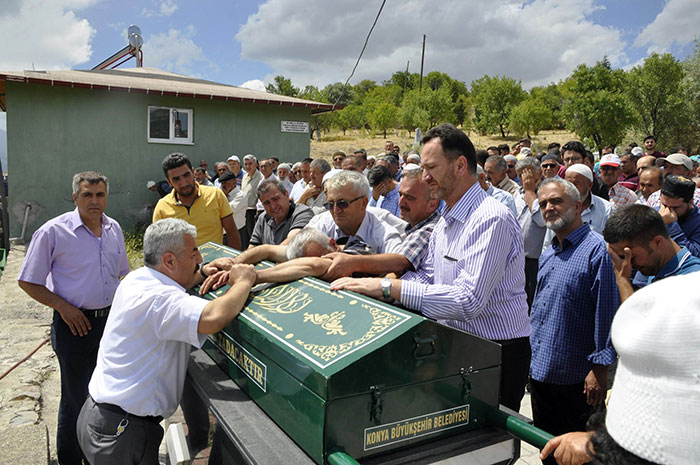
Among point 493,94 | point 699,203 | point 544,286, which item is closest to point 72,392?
point 544,286

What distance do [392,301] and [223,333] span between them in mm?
942

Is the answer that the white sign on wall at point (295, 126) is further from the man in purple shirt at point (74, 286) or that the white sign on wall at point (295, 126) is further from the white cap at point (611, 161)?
the man in purple shirt at point (74, 286)

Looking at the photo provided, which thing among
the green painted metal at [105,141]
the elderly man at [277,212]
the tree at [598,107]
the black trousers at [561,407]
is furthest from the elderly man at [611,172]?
the tree at [598,107]

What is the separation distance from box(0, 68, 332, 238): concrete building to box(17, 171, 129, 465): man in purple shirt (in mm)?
8679

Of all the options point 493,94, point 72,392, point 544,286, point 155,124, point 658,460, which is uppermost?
point 493,94

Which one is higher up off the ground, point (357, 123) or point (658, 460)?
point (357, 123)

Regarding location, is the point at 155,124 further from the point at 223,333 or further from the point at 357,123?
the point at 357,123

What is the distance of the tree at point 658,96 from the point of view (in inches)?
1040

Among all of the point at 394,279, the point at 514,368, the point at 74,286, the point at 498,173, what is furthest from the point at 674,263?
the point at 498,173

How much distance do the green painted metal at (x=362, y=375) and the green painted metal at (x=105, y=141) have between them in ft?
35.7

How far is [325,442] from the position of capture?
1.70 metres

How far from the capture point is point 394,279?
2.43m

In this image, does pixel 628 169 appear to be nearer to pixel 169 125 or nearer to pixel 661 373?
pixel 661 373

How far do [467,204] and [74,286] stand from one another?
2.89 m
